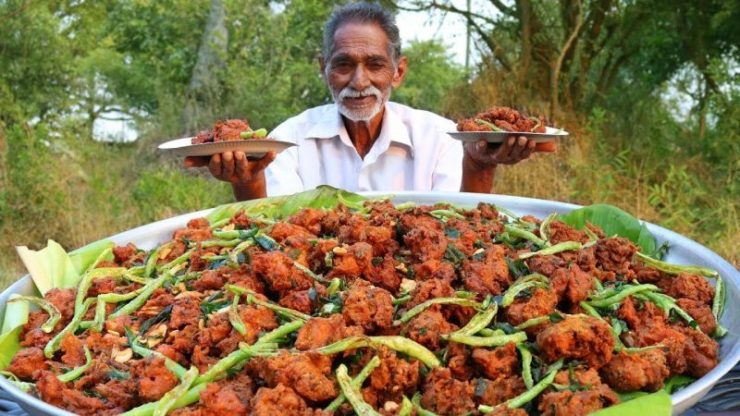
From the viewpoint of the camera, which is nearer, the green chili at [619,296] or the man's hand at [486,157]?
the green chili at [619,296]

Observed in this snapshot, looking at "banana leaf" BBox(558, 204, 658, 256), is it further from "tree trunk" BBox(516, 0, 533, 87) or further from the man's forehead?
A: "tree trunk" BBox(516, 0, 533, 87)

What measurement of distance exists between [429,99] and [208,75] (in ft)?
10.1

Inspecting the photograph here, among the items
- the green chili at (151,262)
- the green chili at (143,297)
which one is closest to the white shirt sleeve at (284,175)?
the green chili at (151,262)

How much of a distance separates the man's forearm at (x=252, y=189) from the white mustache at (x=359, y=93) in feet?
2.01

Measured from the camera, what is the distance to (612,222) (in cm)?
212

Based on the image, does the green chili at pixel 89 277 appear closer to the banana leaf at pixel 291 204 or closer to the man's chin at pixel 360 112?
the banana leaf at pixel 291 204

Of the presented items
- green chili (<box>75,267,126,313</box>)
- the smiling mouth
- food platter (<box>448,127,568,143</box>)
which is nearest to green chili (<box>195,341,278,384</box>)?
green chili (<box>75,267,126,313</box>)

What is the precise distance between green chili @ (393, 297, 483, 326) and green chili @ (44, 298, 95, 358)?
0.73 meters

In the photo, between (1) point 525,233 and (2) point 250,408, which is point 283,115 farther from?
(2) point 250,408

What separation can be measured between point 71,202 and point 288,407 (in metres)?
5.56

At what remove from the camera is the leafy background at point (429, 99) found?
237 inches

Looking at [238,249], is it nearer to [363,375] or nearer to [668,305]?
[363,375]

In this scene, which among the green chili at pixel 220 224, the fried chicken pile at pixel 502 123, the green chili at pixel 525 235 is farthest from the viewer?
the fried chicken pile at pixel 502 123

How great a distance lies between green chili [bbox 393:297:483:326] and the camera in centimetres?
138
